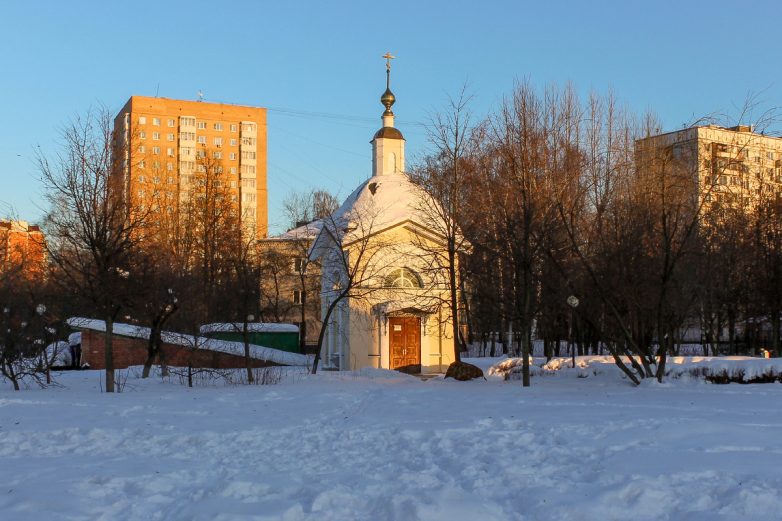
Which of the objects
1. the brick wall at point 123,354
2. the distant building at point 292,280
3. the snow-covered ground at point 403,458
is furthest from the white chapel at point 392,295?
the distant building at point 292,280

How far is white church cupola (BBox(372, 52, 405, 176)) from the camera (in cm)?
3441

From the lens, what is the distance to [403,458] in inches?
353

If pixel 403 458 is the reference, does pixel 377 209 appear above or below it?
above

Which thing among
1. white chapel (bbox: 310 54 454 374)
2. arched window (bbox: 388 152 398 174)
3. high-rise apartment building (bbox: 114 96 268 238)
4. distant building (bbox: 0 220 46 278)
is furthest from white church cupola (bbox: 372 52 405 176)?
high-rise apartment building (bbox: 114 96 268 238)

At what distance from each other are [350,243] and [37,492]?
21.9 meters

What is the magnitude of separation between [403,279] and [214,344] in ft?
27.9

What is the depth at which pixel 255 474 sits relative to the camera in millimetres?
8141

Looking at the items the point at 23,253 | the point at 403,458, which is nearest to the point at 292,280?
the point at 23,253

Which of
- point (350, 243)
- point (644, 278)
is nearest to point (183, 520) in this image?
point (644, 278)

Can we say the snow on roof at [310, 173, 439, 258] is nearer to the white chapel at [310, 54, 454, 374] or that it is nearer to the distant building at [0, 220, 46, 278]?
the white chapel at [310, 54, 454, 374]

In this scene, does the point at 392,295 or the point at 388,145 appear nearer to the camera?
the point at 392,295

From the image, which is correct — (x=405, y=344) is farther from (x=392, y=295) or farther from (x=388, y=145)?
(x=388, y=145)

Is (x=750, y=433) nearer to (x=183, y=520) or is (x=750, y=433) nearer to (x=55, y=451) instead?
(x=183, y=520)

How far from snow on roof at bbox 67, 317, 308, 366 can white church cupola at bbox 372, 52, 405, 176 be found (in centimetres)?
979
